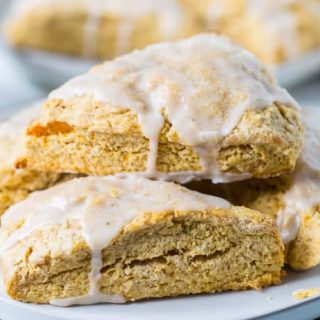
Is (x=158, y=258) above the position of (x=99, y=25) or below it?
below

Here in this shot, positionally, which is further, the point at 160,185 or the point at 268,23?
the point at 268,23

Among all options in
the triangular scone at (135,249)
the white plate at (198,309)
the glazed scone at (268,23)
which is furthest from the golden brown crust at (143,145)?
the glazed scone at (268,23)

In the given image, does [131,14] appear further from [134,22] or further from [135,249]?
[135,249]

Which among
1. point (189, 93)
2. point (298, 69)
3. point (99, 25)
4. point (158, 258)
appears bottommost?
point (158, 258)

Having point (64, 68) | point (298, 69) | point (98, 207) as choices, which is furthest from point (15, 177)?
point (298, 69)

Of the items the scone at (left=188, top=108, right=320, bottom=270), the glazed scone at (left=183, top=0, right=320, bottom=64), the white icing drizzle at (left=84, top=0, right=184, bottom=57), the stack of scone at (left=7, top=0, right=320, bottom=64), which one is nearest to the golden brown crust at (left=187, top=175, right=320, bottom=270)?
the scone at (left=188, top=108, right=320, bottom=270)

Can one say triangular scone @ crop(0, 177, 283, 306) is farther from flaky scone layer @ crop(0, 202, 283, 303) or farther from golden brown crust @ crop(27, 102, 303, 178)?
golden brown crust @ crop(27, 102, 303, 178)

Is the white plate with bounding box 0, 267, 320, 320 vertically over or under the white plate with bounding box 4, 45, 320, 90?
under

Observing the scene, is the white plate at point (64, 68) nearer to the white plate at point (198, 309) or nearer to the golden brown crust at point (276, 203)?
the golden brown crust at point (276, 203)
